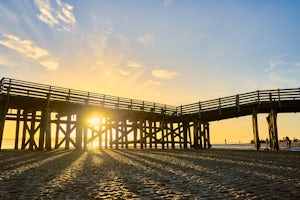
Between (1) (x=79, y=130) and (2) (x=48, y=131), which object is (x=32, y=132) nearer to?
(2) (x=48, y=131)

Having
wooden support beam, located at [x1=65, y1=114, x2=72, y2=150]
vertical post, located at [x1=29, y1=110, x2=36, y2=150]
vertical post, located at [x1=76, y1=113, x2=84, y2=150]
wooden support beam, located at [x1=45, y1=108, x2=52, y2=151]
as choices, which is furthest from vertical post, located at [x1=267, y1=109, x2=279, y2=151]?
vertical post, located at [x1=29, y1=110, x2=36, y2=150]

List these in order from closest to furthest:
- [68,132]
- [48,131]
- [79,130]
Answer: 1. [48,131]
2. [79,130]
3. [68,132]

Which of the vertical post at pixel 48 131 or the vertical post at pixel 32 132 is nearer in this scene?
the vertical post at pixel 48 131

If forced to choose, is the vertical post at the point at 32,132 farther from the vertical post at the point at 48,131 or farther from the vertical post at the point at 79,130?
the vertical post at the point at 79,130

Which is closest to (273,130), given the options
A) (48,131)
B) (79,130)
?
(79,130)

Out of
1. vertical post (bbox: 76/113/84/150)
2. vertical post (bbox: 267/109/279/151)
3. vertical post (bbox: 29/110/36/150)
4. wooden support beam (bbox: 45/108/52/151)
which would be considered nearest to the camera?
wooden support beam (bbox: 45/108/52/151)

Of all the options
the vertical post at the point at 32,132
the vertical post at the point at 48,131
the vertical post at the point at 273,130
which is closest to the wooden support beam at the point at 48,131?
the vertical post at the point at 48,131

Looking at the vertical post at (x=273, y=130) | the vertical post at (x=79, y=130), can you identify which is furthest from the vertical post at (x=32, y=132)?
the vertical post at (x=273, y=130)

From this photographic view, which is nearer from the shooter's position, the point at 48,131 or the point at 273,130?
the point at 48,131

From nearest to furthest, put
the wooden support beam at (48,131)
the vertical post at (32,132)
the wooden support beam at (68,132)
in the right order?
the wooden support beam at (48,131), the vertical post at (32,132), the wooden support beam at (68,132)

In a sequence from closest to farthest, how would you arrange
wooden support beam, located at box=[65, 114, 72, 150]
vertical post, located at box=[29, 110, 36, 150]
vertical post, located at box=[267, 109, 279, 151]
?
vertical post, located at box=[267, 109, 279, 151]
vertical post, located at box=[29, 110, 36, 150]
wooden support beam, located at box=[65, 114, 72, 150]

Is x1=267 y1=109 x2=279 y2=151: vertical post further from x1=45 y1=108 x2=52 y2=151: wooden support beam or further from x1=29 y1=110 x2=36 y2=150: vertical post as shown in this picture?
x1=29 y1=110 x2=36 y2=150: vertical post

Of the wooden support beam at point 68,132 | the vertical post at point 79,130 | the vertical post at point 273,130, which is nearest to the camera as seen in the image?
the vertical post at point 273,130

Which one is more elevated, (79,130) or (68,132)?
Answer: (79,130)
